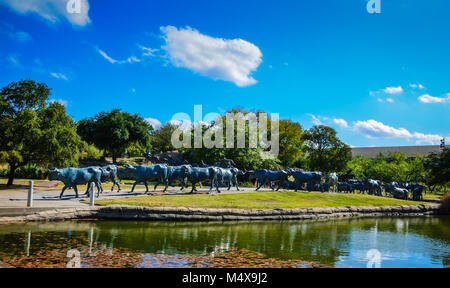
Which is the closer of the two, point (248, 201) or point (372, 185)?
point (248, 201)

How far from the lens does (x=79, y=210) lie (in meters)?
14.7

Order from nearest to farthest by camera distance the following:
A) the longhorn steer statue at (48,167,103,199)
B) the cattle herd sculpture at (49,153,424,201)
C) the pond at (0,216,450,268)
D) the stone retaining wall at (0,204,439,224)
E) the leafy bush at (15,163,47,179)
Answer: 1. the pond at (0,216,450,268)
2. the stone retaining wall at (0,204,439,224)
3. the longhorn steer statue at (48,167,103,199)
4. the cattle herd sculpture at (49,153,424,201)
5. the leafy bush at (15,163,47,179)

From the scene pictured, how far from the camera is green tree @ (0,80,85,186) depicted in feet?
81.2

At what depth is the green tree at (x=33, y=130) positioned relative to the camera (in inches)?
974

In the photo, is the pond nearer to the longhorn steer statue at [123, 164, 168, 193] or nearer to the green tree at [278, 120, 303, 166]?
the longhorn steer statue at [123, 164, 168, 193]

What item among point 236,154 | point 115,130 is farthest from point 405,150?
point 115,130

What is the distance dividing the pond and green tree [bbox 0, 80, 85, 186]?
45.7 ft

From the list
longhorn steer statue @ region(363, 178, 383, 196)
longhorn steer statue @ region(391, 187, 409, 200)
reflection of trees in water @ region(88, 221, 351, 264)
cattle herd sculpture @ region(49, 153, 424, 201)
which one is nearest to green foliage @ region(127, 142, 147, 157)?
cattle herd sculpture @ region(49, 153, 424, 201)

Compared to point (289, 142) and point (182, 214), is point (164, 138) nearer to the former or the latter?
point (289, 142)

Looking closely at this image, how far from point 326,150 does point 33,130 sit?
46.0 meters

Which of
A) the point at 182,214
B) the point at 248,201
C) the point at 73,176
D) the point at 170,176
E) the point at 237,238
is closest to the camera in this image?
the point at 237,238

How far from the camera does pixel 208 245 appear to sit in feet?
36.4

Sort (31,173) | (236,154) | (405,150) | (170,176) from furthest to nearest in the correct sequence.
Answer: (405,150), (236,154), (31,173), (170,176)

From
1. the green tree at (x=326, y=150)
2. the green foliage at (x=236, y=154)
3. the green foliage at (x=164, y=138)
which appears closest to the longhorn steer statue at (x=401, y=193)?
the green foliage at (x=236, y=154)
